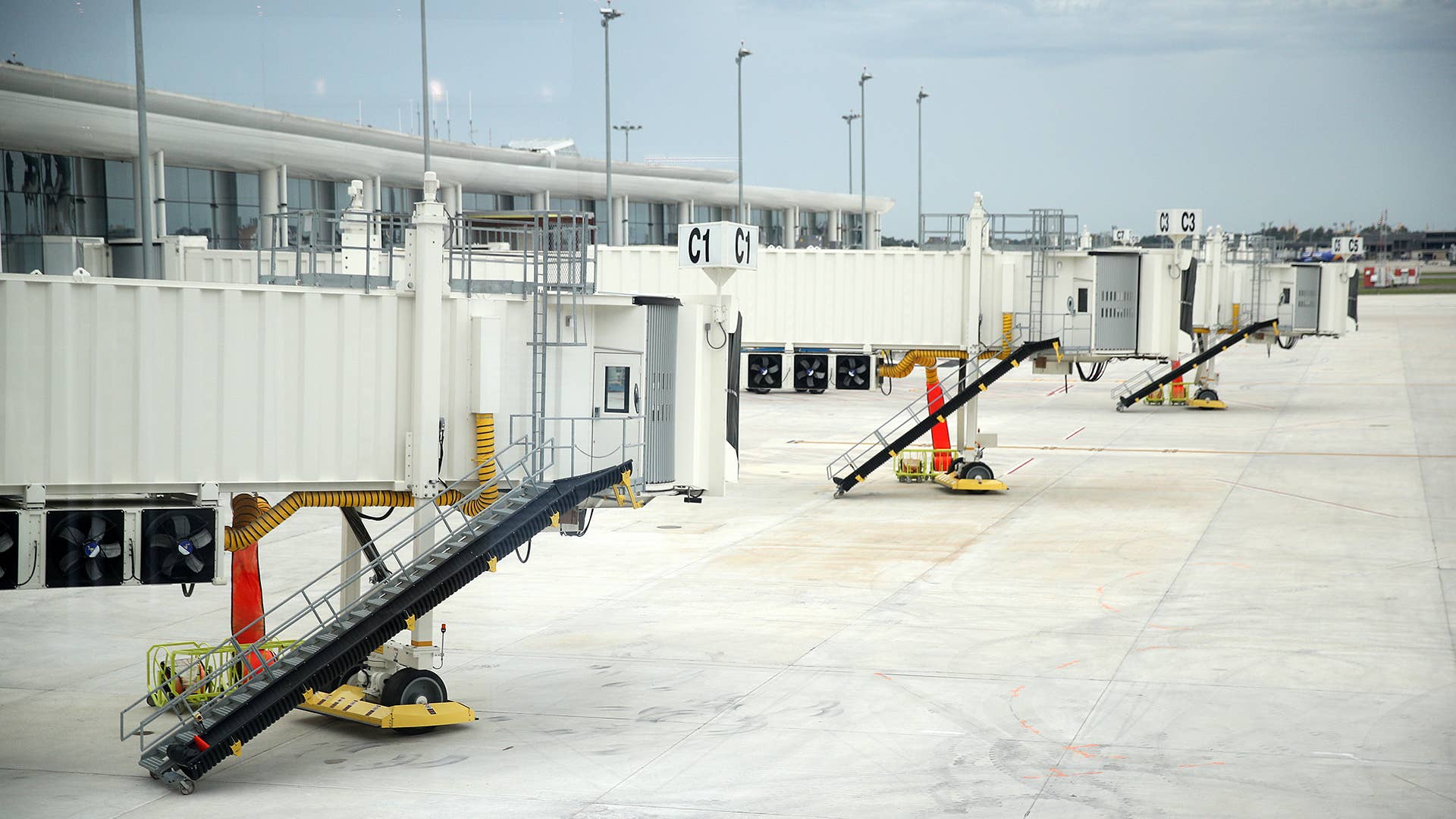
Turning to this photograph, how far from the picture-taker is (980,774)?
15.7 metres

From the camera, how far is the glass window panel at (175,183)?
25503 millimetres

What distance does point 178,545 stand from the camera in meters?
15.1

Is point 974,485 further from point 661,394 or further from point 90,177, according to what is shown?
point 90,177

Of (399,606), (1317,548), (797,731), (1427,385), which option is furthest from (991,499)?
(1427,385)

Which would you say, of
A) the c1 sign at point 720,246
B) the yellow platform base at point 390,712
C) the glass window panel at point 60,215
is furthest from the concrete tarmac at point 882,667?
the glass window panel at point 60,215

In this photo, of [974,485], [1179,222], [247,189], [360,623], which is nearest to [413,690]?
[360,623]

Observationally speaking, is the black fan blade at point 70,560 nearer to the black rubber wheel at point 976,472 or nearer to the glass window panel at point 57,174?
the glass window panel at point 57,174

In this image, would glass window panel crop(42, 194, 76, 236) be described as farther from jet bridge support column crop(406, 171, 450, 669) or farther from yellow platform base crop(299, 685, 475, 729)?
yellow platform base crop(299, 685, 475, 729)

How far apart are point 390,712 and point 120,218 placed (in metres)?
11.2

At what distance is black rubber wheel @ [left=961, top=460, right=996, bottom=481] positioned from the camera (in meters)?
38.6

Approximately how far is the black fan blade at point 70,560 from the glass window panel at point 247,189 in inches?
607

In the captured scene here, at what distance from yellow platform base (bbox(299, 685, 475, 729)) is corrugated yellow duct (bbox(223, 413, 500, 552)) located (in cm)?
206

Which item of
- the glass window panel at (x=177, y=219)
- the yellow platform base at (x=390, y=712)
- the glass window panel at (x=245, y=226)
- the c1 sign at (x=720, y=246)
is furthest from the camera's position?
the glass window panel at (x=245, y=226)

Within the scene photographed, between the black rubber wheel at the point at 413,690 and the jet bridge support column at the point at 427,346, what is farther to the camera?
the black rubber wheel at the point at 413,690
